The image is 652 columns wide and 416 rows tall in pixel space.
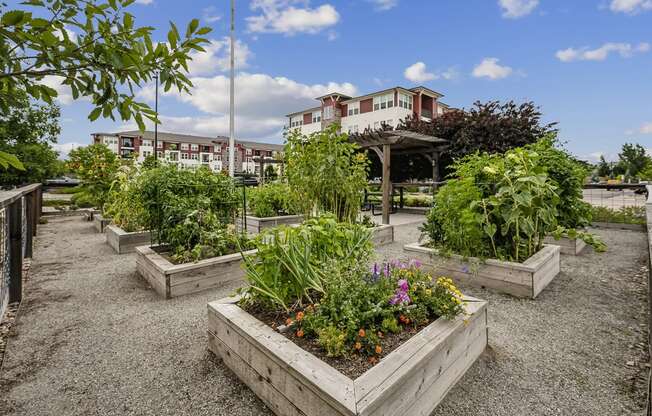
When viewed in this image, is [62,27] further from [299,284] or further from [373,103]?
[373,103]

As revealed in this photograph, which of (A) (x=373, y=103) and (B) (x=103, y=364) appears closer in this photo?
(B) (x=103, y=364)

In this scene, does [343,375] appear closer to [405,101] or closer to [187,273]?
[187,273]

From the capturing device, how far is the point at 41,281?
11.7 ft

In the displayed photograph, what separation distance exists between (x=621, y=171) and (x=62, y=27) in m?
42.7

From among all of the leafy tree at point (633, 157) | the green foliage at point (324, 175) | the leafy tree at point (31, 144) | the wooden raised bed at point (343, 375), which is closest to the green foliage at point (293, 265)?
the wooden raised bed at point (343, 375)

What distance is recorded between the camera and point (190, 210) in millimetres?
3709

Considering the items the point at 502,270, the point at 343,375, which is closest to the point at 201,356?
the point at 343,375

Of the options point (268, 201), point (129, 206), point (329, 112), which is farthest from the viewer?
point (329, 112)

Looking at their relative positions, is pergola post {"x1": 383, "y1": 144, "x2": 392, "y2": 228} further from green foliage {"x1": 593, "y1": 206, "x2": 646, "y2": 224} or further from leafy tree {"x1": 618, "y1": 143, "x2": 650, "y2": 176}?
leafy tree {"x1": 618, "y1": 143, "x2": 650, "y2": 176}

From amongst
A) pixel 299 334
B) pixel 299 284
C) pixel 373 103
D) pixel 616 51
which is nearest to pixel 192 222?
pixel 299 284

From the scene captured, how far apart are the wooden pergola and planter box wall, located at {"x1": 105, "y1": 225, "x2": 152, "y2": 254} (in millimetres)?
4898

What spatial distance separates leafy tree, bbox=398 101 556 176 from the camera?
1020cm

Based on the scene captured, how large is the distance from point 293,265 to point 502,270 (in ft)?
7.42

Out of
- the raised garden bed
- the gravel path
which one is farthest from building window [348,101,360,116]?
the gravel path
